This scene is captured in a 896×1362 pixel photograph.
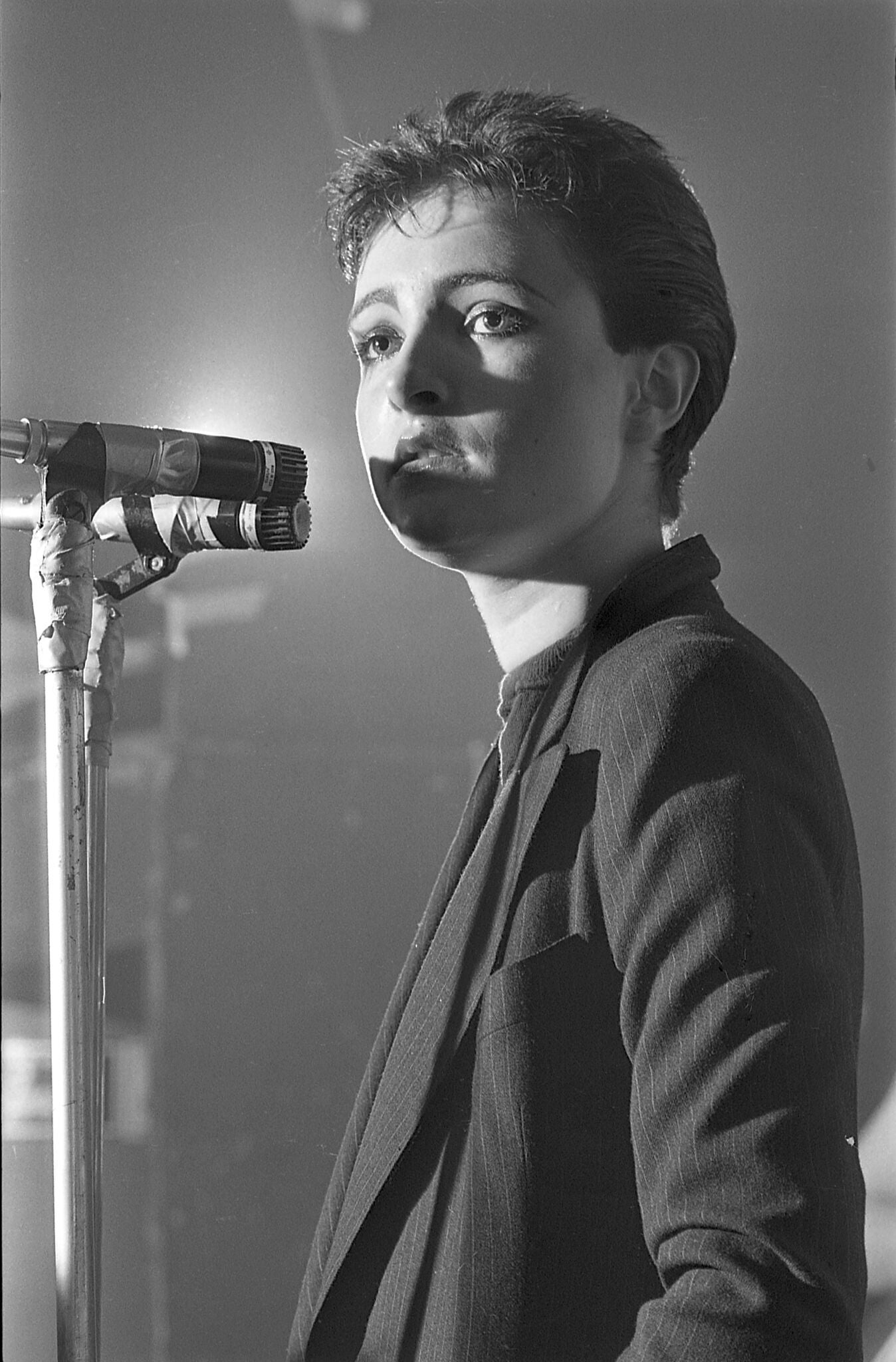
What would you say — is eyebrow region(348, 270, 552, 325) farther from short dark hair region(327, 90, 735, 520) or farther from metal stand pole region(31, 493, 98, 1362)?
metal stand pole region(31, 493, 98, 1362)

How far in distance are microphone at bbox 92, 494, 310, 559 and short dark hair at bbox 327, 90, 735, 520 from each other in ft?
0.69

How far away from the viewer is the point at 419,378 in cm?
87

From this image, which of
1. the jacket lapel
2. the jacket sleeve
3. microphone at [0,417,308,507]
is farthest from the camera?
microphone at [0,417,308,507]

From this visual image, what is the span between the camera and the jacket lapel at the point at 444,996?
78cm

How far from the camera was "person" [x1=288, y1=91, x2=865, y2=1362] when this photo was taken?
0.64m

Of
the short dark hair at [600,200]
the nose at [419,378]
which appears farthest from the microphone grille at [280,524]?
the short dark hair at [600,200]

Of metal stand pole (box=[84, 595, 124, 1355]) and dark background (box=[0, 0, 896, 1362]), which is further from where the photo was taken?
dark background (box=[0, 0, 896, 1362])

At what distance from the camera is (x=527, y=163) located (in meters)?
0.87

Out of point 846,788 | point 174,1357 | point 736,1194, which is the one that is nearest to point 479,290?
point 846,788

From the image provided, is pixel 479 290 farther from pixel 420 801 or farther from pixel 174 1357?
pixel 174 1357

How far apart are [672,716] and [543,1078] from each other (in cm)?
20

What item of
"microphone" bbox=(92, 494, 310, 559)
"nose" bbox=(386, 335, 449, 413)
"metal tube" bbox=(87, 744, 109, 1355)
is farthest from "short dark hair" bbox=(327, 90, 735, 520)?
"metal tube" bbox=(87, 744, 109, 1355)

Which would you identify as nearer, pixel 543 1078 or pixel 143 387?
pixel 543 1078

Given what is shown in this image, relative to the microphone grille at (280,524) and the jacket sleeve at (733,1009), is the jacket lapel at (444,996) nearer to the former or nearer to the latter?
the jacket sleeve at (733,1009)
